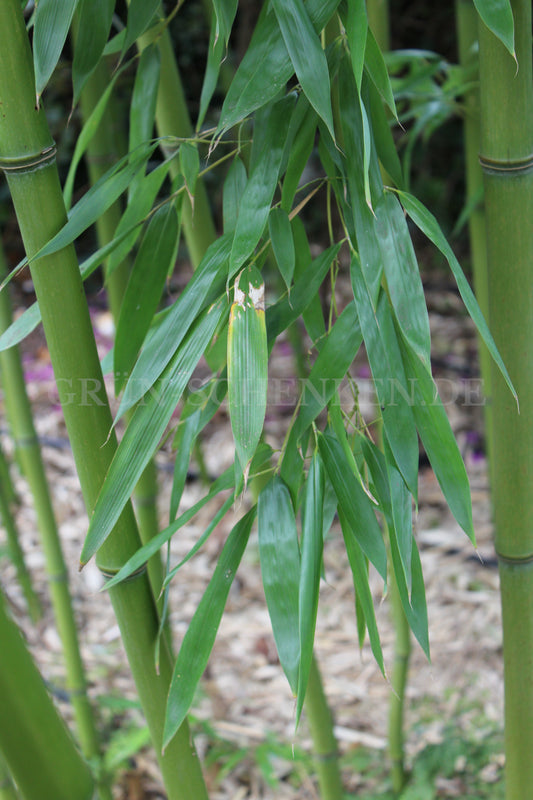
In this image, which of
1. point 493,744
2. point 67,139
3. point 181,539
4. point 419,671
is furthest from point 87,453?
point 67,139

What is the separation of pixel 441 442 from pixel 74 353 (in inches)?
9.5

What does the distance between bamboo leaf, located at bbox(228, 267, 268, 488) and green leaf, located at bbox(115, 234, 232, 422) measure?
38mm

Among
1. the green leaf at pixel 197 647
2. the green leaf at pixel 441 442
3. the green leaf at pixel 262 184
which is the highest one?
the green leaf at pixel 262 184

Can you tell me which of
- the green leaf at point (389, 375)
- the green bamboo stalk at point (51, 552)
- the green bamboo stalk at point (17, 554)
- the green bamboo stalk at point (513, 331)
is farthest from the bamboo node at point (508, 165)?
the green bamboo stalk at point (17, 554)

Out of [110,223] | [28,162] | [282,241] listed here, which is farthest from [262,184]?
[110,223]

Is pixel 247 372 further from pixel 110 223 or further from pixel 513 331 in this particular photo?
pixel 110 223

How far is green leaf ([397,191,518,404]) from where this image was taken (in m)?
0.44

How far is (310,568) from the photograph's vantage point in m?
0.48

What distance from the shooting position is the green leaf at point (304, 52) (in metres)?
0.41

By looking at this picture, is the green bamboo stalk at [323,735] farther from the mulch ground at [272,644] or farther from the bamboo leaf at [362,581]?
the bamboo leaf at [362,581]

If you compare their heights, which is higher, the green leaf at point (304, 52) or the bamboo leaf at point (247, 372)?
the green leaf at point (304, 52)

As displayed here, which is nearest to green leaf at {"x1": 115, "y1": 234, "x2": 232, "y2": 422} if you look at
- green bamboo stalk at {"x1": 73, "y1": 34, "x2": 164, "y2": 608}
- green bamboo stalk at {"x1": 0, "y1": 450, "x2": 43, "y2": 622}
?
green bamboo stalk at {"x1": 73, "y1": 34, "x2": 164, "y2": 608}

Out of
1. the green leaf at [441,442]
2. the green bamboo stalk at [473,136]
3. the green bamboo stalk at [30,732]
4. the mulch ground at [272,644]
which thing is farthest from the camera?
the mulch ground at [272,644]

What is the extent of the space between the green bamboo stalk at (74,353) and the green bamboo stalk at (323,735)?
0.74ft
